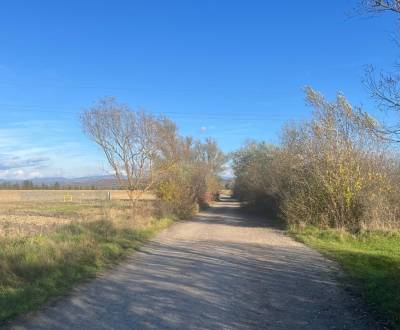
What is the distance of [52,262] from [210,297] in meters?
4.51

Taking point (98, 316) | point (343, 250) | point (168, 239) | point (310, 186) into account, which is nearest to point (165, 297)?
point (98, 316)

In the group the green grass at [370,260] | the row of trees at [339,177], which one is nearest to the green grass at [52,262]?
the green grass at [370,260]

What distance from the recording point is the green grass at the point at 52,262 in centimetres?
849

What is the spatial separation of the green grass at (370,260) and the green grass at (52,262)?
567 centimetres

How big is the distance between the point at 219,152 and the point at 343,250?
71.8 metres

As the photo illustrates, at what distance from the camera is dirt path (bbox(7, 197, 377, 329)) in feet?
22.9

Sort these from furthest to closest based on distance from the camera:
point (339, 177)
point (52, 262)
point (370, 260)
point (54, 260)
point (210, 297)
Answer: point (339, 177) → point (370, 260) → point (54, 260) → point (52, 262) → point (210, 297)

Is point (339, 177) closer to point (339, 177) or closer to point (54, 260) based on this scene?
point (339, 177)

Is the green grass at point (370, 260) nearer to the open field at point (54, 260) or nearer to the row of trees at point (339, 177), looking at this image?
the row of trees at point (339, 177)

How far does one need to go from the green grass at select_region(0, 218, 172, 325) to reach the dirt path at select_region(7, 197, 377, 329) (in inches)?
18.2

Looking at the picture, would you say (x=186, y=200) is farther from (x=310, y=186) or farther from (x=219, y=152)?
(x=219, y=152)

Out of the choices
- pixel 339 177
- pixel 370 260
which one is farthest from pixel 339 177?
pixel 370 260

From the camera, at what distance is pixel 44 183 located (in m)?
131

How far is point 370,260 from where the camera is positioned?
13.0 metres
